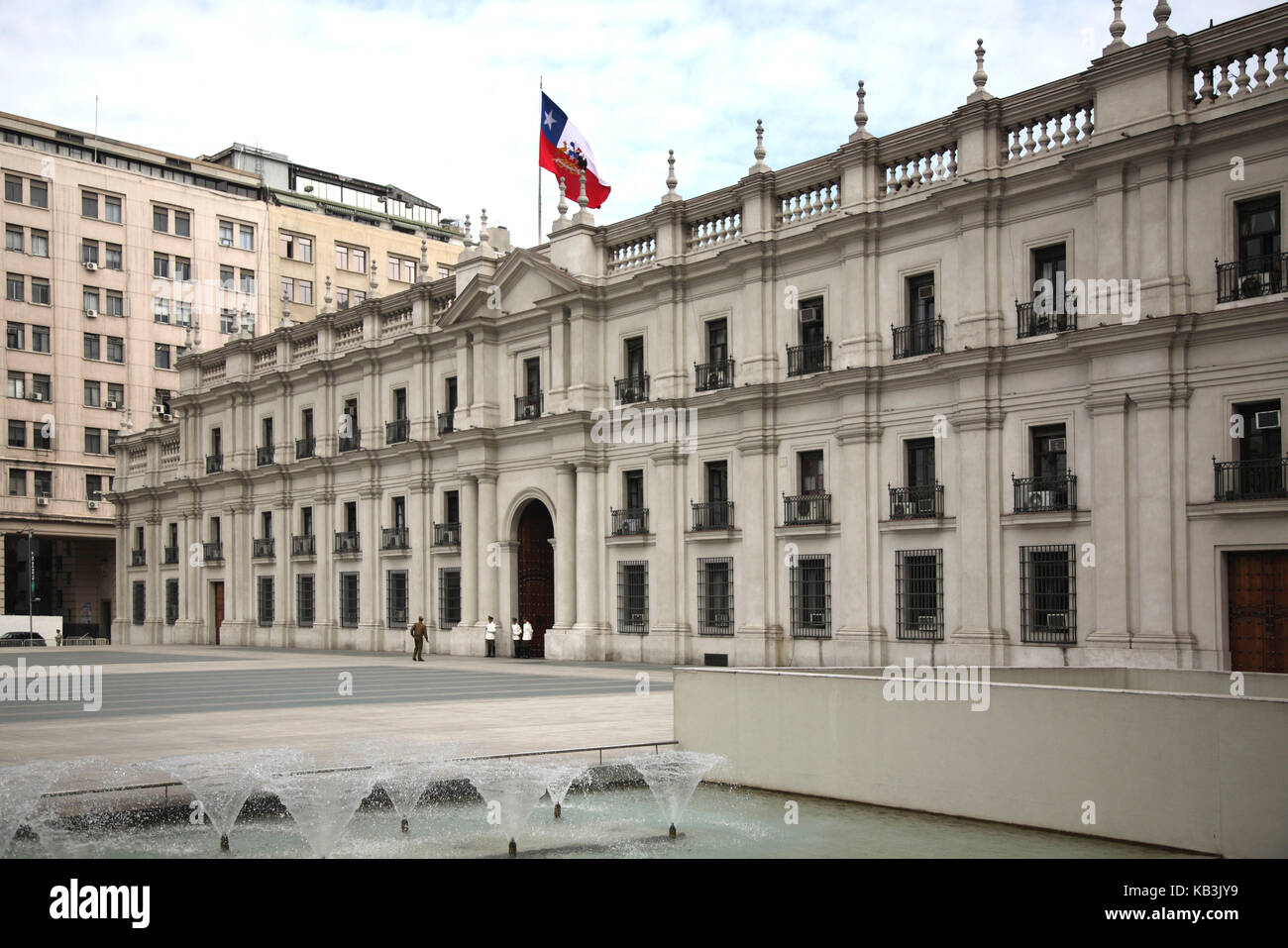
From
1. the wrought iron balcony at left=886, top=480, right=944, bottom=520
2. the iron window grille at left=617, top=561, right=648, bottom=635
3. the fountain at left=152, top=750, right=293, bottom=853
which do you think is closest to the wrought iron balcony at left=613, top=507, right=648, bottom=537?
the iron window grille at left=617, top=561, right=648, bottom=635

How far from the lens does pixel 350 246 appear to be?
260ft

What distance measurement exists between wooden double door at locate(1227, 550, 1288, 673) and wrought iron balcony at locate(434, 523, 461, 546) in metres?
25.0

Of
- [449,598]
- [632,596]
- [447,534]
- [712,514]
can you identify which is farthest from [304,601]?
[712,514]

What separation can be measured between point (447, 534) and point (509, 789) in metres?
30.8

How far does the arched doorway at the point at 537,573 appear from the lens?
129 ft

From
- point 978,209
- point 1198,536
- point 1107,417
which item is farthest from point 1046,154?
point 1198,536

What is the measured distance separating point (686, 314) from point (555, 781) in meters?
23.7

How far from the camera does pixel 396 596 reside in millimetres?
44625

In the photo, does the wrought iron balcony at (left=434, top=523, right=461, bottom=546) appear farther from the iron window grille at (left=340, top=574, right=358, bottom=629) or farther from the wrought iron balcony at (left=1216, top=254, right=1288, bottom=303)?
the wrought iron balcony at (left=1216, top=254, right=1288, bottom=303)

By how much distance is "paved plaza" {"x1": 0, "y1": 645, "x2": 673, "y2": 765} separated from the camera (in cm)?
1608

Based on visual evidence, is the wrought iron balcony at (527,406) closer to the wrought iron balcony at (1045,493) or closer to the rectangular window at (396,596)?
the rectangular window at (396,596)

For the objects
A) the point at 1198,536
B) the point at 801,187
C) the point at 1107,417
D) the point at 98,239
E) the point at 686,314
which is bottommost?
the point at 1198,536

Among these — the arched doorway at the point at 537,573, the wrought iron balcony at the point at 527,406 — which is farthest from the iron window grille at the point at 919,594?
the wrought iron balcony at the point at 527,406
